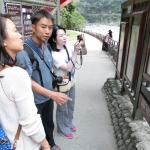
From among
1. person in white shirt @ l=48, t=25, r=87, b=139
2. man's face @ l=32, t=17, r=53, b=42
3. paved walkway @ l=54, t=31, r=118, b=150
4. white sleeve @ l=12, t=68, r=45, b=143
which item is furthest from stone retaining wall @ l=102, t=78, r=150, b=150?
man's face @ l=32, t=17, r=53, b=42

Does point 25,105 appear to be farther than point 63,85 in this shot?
No

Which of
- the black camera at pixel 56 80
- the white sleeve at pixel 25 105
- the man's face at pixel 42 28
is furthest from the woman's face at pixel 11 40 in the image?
the black camera at pixel 56 80

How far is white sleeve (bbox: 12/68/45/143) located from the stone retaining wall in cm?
150

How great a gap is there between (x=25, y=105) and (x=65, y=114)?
1691mm

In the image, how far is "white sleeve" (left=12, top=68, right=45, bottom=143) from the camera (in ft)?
2.97

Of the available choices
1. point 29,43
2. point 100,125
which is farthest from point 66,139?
point 29,43

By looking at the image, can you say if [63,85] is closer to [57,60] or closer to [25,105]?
[57,60]

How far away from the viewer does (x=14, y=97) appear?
3.01ft

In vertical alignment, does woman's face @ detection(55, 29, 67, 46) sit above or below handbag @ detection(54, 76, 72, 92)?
above

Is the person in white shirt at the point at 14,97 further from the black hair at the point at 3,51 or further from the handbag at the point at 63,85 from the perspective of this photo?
the handbag at the point at 63,85

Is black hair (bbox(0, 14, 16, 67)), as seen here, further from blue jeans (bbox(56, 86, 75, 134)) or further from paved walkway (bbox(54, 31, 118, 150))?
paved walkway (bbox(54, 31, 118, 150))

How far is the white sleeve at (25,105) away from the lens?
0.91 m

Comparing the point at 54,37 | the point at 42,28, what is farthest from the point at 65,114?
the point at 42,28

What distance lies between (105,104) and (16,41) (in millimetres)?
3241
